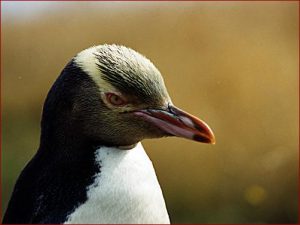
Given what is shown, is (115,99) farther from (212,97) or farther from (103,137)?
(212,97)

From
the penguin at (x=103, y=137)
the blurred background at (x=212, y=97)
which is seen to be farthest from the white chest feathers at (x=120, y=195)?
the blurred background at (x=212, y=97)

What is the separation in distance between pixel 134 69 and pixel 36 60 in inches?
150

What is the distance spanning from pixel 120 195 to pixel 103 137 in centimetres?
13

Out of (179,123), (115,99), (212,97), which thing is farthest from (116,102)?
(212,97)

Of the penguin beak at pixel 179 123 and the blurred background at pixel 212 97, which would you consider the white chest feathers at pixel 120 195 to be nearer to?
the penguin beak at pixel 179 123

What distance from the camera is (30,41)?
5387mm

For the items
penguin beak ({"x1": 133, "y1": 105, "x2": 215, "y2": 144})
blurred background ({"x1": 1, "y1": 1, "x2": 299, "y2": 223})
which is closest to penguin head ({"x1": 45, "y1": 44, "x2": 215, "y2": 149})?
penguin beak ({"x1": 133, "y1": 105, "x2": 215, "y2": 144})

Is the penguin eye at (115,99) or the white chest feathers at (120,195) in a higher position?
the penguin eye at (115,99)

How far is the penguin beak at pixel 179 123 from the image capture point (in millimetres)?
1502

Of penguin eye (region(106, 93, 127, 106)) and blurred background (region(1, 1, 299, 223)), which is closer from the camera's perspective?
penguin eye (region(106, 93, 127, 106))

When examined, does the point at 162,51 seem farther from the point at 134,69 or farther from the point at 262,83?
the point at 134,69

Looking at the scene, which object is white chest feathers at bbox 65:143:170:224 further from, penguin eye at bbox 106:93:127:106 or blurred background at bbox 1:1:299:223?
blurred background at bbox 1:1:299:223

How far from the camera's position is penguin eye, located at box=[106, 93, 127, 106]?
1528mm

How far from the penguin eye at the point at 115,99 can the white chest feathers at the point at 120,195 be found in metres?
0.09
